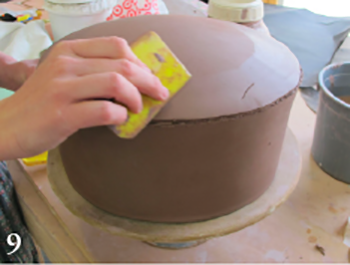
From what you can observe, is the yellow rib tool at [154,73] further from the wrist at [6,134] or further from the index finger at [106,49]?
the wrist at [6,134]

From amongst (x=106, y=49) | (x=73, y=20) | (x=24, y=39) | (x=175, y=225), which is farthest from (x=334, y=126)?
(x=24, y=39)

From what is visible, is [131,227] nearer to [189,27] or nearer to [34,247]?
[189,27]

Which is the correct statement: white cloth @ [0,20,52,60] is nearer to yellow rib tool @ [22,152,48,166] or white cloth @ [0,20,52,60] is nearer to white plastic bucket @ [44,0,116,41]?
white plastic bucket @ [44,0,116,41]

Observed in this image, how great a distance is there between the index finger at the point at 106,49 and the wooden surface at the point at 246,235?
0.43 meters

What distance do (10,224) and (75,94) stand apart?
0.69 metres

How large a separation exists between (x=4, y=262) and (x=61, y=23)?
864 millimetres

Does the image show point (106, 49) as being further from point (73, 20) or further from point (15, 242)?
point (73, 20)

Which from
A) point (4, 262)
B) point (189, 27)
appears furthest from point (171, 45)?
point (4, 262)

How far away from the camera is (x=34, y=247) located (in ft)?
3.30

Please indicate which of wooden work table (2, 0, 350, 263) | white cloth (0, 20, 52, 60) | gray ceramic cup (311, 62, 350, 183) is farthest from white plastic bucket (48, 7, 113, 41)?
gray ceramic cup (311, 62, 350, 183)

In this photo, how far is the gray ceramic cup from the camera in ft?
2.53

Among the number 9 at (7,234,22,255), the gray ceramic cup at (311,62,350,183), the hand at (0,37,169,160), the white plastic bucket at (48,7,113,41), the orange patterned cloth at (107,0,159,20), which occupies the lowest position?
the number 9 at (7,234,22,255)

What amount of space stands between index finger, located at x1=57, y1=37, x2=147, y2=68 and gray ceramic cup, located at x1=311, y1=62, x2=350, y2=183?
0.56 metres

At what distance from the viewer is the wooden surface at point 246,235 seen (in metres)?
0.67
